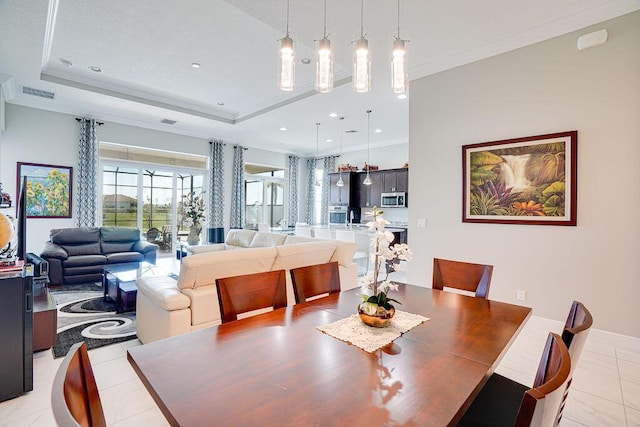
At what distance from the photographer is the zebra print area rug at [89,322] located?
301cm

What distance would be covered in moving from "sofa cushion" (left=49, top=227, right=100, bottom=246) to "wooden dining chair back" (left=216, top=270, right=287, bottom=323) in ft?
17.6

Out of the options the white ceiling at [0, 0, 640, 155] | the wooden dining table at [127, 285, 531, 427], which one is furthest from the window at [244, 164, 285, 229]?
the wooden dining table at [127, 285, 531, 427]

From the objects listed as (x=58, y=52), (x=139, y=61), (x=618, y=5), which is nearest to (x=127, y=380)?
(x=139, y=61)

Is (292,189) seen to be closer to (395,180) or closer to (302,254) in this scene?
(395,180)

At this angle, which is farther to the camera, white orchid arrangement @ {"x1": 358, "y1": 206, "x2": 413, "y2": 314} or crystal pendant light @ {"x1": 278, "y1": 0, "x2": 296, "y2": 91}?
crystal pendant light @ {"x1": 278, "y1": 0, "x2": 296, "y2": 91}

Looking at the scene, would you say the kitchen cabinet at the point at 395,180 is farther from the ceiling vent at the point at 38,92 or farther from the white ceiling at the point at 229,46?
the ceiling vent at the point at 38,92

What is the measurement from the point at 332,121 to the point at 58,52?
4482 mm

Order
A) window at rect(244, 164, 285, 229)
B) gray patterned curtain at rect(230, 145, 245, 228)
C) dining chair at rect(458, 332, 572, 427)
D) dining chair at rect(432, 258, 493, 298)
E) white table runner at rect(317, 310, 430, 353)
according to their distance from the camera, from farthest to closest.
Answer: window at rect(244, 164, 285, 229), gray patterned curtain at rect(230, 145, 245, 228), dining chair at rect(432, 258, 493, 298), white table runner at rect(317, 310, 430, 353), dining chair at rect(458, 332, 572, 427)

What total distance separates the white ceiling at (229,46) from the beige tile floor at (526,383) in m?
3.11

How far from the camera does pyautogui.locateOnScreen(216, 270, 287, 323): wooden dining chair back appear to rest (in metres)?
1.69

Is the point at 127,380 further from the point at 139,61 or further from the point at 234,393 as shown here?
the point at 139,61

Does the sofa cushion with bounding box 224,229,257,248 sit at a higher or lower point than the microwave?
lower

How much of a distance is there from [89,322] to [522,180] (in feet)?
16.4

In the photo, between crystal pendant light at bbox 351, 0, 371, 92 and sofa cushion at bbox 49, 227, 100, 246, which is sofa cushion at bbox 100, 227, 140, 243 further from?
crystal pendant light at bbox 351, 0, 371, 92
